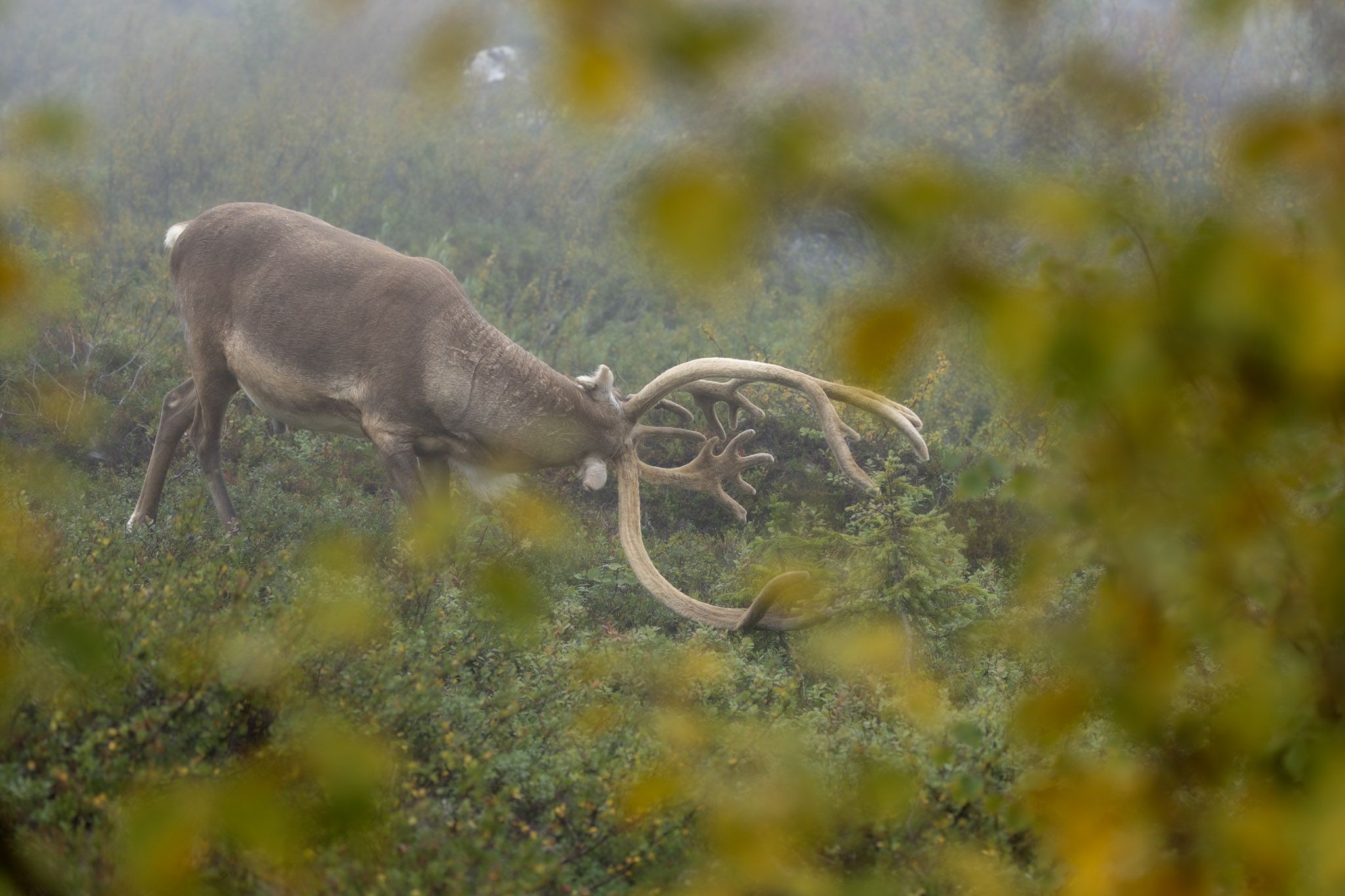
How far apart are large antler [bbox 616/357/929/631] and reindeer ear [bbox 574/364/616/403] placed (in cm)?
15

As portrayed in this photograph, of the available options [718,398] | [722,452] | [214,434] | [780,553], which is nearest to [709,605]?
[722,452]

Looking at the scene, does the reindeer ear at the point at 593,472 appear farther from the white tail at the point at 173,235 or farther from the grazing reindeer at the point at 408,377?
the white tail at the point at 173,235

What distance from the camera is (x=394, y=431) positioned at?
6.57m

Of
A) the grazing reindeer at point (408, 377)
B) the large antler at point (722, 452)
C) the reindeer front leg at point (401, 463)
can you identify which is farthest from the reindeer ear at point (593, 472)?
the reindeer front leg at point (401, 463)

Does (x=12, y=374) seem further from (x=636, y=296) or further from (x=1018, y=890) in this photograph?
(x=1018, y=890)

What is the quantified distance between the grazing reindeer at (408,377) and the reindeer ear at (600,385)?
0.04 ft

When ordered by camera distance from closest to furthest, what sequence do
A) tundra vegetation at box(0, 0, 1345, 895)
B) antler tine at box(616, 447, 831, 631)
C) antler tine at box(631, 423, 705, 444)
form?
tundra vegetation at box(0, 0, 1345, 895) < antler tine at box(616, 447, 831, 631) < antler tine at box(631, 423, 705, 444)

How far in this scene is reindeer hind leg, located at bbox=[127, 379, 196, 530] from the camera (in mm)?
7512

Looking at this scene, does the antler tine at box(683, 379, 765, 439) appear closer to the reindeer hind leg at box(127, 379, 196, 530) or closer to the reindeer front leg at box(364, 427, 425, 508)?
the reindeer front leg at box(364, 427, 425, 508)

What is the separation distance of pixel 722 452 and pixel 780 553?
37.9 inches

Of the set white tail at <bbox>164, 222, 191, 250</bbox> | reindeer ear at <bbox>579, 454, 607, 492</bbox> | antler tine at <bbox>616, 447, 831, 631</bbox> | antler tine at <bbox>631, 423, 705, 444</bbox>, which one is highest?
white tail at <bbox>164, 222, 191, 250</bbox>

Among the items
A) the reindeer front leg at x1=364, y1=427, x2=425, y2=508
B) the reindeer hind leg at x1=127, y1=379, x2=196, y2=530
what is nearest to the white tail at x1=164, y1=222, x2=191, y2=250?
the reindeer hind leg at x1=127, y1=379, x2=196, y2=530

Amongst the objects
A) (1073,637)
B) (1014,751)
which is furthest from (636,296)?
(1073,637)

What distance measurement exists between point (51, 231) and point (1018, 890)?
11029 mm
